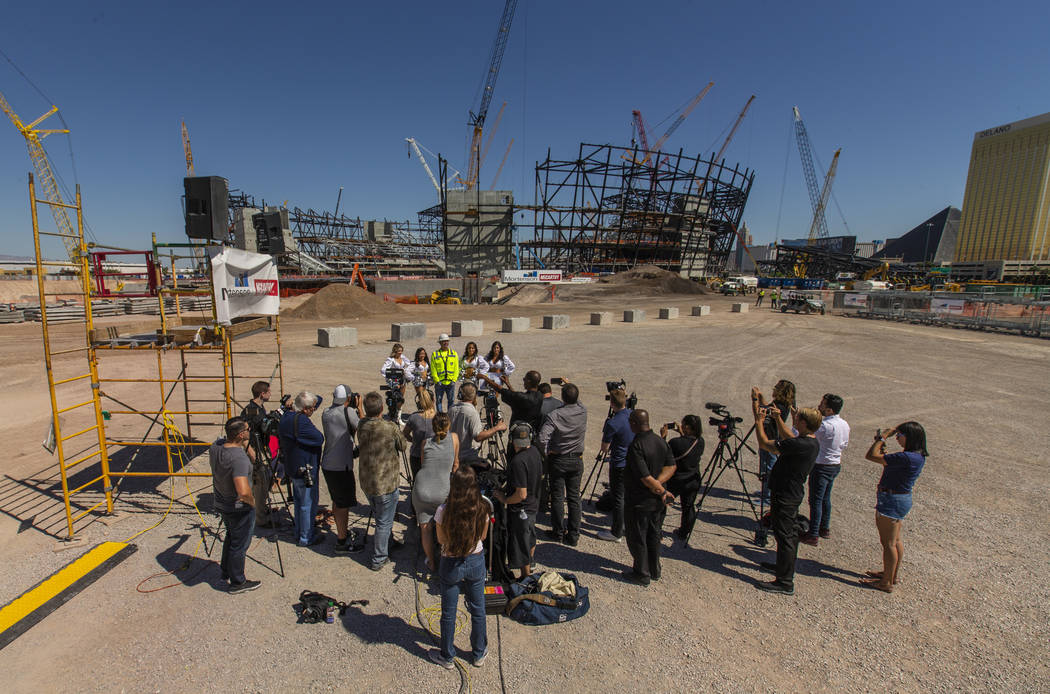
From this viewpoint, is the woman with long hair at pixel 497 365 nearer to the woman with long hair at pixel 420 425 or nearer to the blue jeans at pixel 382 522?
the woman with long hair at pixel 420 425

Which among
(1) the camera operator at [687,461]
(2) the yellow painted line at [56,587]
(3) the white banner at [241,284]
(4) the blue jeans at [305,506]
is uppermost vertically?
(3) the white banner at [241,284]

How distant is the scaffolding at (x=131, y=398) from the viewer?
5.32 meters

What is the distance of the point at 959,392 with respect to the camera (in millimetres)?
12867

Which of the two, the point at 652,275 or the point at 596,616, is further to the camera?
the point at 652,275

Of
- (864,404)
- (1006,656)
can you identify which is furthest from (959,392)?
(1006,656)

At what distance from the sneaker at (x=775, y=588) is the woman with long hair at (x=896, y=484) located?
3.29 feet

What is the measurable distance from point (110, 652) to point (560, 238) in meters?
69.4

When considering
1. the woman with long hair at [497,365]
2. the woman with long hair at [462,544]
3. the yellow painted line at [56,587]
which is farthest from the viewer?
the woman with long hair at [497,365]

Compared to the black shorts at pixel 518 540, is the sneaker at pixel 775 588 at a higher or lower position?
lower

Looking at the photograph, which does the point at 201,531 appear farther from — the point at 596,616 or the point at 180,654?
the point at 596,616

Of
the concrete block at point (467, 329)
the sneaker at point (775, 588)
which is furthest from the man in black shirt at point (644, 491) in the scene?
the concrete block at point (467, 329)

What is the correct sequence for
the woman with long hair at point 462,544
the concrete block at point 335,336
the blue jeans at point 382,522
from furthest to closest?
the concrete block at point 335,336 → the blue jeans at point 382,522 → the woman with long hair at point 462,544

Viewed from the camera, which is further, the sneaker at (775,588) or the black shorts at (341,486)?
the black shorts at (341,486)

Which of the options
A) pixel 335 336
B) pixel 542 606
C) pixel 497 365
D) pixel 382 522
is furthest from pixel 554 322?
pixel 542 606
